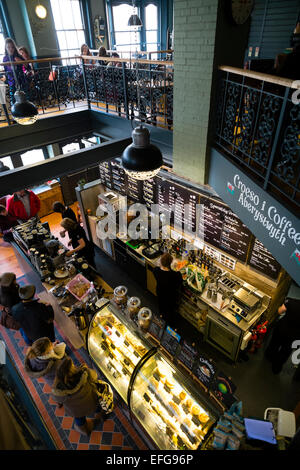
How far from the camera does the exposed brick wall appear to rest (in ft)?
11.3

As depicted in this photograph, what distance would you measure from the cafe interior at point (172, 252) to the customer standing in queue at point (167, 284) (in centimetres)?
3

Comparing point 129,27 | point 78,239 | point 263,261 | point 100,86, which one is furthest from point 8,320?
point 129,27

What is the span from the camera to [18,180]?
14.9ft

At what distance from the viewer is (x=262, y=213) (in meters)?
2.86

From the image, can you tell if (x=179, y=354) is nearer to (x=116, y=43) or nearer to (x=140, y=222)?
(x=140, y=222)

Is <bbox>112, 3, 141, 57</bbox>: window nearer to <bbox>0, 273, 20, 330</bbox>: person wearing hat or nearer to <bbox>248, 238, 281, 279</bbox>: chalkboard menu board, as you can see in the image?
<bbox>248, 238, 281, 279</bbox>: chalkboard menu board

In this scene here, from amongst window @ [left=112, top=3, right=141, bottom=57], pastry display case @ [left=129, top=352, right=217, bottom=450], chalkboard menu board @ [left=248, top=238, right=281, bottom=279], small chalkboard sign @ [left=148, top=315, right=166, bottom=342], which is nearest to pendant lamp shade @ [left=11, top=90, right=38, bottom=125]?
small chalkboard sign @ [left=148, top=315, right=166, bottom=342]

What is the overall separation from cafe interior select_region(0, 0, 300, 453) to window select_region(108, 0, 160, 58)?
7.30m

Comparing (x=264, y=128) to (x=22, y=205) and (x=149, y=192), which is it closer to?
(x=149, y=192)

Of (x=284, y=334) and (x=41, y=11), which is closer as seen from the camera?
(x=284, y=334)

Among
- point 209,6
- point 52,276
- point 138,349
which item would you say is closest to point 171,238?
point 52,276

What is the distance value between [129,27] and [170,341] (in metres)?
14.6

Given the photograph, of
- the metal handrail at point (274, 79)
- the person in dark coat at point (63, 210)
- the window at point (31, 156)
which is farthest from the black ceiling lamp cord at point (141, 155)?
the window at point (31, 156)

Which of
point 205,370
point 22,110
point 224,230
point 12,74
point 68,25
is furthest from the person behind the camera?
point 68,25
